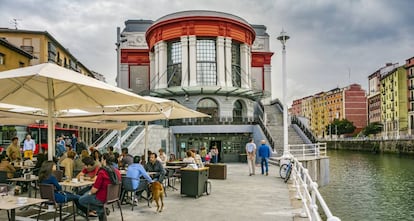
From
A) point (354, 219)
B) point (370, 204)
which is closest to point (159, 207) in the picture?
point (354, 219)

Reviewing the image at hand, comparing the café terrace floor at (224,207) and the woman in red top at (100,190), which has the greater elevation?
the woman in red top at (100,190)

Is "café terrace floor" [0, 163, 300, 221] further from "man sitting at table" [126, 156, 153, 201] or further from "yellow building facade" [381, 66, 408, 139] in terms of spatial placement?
"yellow building facade" [381, 66, 408, 139]

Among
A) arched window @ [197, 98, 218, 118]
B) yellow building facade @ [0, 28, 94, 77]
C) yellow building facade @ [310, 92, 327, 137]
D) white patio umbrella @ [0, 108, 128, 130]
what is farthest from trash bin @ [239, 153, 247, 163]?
yellow building facade @ [310, 92, 327, 137]

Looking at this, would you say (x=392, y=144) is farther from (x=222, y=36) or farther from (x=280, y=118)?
(x=222, y=36)

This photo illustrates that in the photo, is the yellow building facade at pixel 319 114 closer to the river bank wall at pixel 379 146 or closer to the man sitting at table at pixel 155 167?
the river bank wall at pixel 379 146

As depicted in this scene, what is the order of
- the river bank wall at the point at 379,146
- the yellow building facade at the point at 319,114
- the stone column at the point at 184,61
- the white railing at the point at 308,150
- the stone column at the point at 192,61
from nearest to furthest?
the white railing at the point at 308,150 < the stone column at the point at 192,61 < the stone column at the point at 184,61 < the river bank wall at the point at 379,146 < the yellow building facade at the point at 319,114

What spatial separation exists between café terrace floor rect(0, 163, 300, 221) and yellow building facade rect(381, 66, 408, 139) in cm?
8196

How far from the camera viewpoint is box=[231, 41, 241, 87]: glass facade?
42312mm

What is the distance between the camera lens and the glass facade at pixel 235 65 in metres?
42.3

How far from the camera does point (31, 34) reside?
166ft

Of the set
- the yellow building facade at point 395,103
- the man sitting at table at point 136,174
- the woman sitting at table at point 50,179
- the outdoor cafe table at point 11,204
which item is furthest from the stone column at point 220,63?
the yellow building facade at point 395,103

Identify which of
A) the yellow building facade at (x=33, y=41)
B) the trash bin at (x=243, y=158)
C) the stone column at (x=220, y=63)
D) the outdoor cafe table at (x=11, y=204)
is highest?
the yellow building facade at (x=33, y=41)

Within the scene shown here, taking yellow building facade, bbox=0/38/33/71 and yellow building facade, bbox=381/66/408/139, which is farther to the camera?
yellow building facade, bbox=381/66/408/139

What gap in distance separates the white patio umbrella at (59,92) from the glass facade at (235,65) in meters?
32.8
